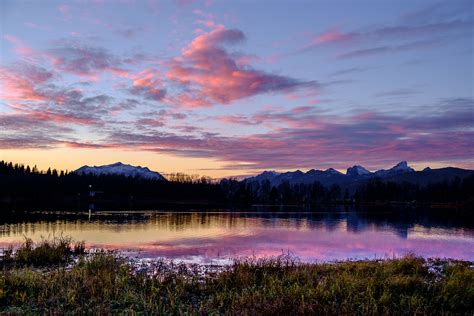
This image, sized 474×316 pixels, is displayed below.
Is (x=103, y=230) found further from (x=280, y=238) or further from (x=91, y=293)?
(x=91, y=293)

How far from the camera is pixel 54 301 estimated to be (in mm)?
14344

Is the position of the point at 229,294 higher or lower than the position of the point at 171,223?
higher

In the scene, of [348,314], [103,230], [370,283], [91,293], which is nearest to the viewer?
[348,314]

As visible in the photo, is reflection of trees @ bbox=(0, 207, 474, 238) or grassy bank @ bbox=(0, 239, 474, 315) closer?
grassy bank @ bbox=(0, 239, 474, 315)

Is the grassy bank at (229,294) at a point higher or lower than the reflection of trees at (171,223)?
Answer: higher

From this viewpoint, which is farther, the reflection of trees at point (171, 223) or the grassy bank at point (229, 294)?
the reflection of trees at point (171, 223)

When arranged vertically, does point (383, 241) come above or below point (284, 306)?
below

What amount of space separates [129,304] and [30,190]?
18305 centimetres

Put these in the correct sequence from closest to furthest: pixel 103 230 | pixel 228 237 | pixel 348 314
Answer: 1. pixel 348 314
2. pixel 228 237
3. pixel 103 230

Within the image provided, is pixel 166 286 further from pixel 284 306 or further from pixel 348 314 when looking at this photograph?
pixel 348 314

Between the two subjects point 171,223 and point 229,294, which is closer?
point 229,294

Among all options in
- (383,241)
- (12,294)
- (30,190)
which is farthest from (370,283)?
(30,190)

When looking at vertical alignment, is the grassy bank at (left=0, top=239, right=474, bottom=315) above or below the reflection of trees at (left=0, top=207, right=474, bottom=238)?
above

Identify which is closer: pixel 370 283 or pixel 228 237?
pixel 370 283
